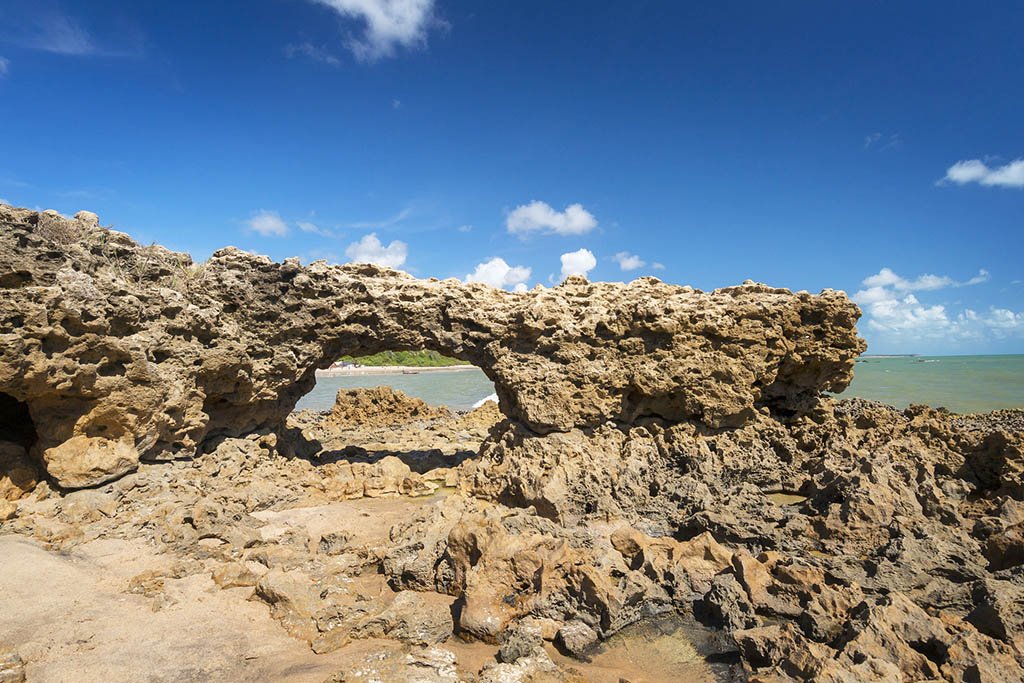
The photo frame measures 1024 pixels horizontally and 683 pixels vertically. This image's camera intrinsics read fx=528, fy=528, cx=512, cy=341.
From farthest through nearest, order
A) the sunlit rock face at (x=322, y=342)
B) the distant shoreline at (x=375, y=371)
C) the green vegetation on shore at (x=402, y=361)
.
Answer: the green vegetation on shore at (x=402, y=361)
the distant shoreline at (x=375, y=371)
the sunlit rock face at (x=322, y=342)

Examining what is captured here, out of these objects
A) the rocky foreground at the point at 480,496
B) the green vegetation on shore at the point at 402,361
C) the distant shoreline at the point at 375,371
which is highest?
the green vegetation on shore at the point at 402,361

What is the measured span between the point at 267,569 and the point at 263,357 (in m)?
4.92

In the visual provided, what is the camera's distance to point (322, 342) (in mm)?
11016

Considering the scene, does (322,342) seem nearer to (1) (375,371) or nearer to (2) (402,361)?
(1) (375,371)

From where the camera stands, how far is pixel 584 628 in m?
5.39

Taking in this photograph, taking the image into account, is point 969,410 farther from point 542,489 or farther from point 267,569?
point 267,569

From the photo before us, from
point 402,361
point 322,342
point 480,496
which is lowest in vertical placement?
point 480,496

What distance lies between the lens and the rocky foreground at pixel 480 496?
5.06m

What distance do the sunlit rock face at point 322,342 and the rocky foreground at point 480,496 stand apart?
→ 51 millimetres

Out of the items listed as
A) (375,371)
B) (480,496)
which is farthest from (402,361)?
(480,496)

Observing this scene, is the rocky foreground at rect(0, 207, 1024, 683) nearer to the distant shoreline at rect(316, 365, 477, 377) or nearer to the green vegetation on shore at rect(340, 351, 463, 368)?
the distant shoreline at rect(316, 365, 477, 377)

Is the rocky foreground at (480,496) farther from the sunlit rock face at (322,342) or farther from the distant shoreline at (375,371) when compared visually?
the distant shoreline at (375,371)

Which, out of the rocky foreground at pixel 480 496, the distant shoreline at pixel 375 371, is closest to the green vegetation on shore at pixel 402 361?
the distant shoreline at pixel 375 371

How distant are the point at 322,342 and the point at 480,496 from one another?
456 centimetres
